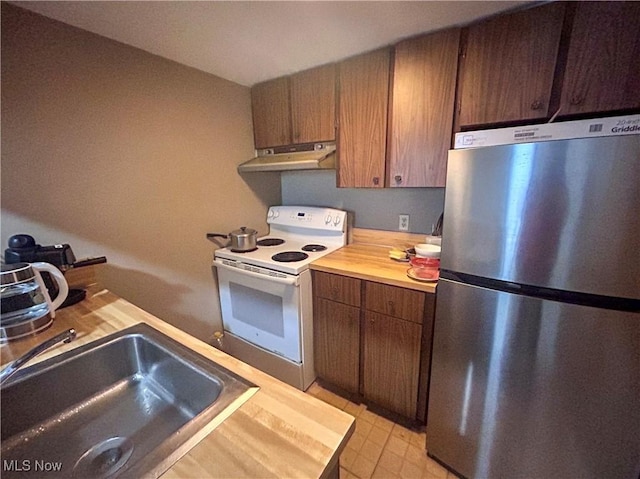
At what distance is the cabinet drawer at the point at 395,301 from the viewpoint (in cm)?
130

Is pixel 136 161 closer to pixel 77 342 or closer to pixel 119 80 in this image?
pixel 119 80

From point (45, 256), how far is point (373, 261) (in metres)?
1.55

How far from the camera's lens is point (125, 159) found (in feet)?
4.67

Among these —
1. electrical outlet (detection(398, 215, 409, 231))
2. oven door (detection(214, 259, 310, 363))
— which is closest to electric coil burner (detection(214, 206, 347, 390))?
oven door (detection(214, 259, 310, 363))

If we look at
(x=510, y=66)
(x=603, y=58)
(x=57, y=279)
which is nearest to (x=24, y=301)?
(x=57, y=279)

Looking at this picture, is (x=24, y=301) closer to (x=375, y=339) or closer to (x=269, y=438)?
(x=269, y=438)

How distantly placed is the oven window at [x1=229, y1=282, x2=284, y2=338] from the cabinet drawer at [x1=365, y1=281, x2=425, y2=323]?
563 millimetres

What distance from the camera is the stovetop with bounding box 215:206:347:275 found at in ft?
5.42

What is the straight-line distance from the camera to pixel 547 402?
0.99 m

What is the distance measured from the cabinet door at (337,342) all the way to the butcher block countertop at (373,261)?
0.22 meters

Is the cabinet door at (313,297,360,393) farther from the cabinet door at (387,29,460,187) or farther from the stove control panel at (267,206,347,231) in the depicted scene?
the cabinet door at (387,29,460,187)

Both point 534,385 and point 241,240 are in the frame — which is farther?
point 241,240

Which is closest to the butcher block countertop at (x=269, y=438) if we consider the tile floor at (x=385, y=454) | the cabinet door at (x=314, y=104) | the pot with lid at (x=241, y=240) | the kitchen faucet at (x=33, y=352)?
the kitchen faucet at (x=33, y=352)

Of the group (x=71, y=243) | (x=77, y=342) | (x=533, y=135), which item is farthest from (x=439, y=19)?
(x=71, y=243)
